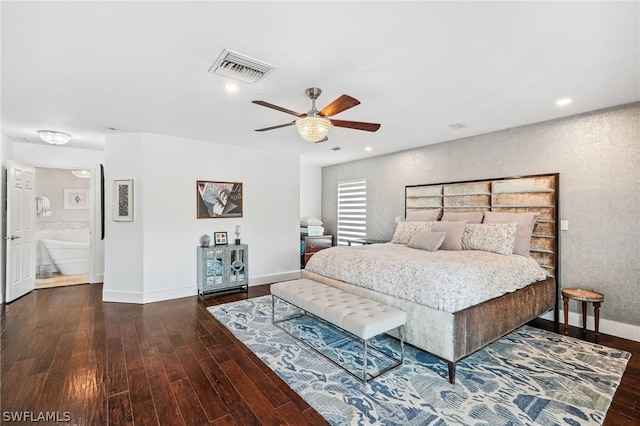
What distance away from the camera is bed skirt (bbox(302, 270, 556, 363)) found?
230cm

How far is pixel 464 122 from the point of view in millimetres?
3744

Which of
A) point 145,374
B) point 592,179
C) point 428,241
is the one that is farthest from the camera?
point 428,241

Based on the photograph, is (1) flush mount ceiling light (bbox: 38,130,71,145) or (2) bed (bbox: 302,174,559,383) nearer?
(2) bed (bbox: 302,174,559,383)

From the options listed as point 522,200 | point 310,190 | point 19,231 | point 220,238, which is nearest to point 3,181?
point 19,231

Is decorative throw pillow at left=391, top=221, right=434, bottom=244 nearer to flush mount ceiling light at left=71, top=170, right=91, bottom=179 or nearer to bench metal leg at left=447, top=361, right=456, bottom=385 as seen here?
bench metal leg at left=447, top=361, right=456, bottom=385

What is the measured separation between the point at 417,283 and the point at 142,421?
7.53 ft

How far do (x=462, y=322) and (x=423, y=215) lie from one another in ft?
8.73

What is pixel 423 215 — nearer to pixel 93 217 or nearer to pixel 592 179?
pixel 592 179

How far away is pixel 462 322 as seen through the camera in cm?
230

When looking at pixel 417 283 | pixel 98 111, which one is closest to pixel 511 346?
pixel 417 283

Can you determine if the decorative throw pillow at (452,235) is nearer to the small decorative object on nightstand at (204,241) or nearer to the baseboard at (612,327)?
the baseboard at (612,327)

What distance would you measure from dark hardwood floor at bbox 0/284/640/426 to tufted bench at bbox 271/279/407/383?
645mm

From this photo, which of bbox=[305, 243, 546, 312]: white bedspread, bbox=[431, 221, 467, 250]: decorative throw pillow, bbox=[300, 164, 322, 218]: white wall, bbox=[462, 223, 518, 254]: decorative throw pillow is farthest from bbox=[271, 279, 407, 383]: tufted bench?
bbox=[300, 164, 322, 218]: white wall

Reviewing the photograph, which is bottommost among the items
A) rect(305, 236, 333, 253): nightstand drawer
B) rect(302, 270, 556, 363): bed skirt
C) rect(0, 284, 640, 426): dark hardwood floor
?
rect(0, 284, 640, 426): dark hardwood floor
